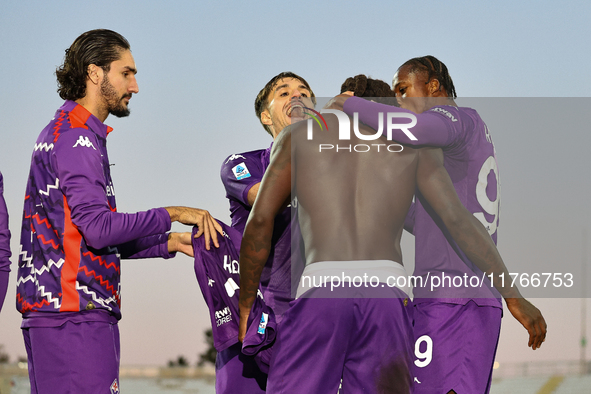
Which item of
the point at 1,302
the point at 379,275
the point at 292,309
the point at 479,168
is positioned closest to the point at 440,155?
the point at 479,168

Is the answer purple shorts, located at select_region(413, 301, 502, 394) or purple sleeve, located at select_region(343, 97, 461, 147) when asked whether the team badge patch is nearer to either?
purple shorts, located at select_region(413, 301, 502, 394)

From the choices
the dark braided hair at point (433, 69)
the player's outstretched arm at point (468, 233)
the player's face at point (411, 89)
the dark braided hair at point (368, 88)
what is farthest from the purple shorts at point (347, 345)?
the dark braided hair at point (433, 69)

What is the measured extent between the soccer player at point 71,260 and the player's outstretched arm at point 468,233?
1.43 m

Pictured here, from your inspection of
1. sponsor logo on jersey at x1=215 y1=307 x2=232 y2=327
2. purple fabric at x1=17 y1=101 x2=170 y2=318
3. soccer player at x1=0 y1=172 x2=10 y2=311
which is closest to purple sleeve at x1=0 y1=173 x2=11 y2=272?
soccer player at x1=0 y1=172 x2=10 y2=311

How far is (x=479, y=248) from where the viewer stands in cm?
346

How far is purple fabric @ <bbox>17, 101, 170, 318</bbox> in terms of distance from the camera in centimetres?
313

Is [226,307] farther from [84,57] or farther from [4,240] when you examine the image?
[84,57]

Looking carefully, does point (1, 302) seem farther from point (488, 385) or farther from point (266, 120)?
point (488, 385)

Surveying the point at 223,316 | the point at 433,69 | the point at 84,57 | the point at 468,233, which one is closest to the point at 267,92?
the point at 433,69

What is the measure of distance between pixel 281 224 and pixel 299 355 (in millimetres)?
1223

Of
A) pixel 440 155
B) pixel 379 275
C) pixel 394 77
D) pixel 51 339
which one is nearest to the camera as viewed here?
pixel 379 275

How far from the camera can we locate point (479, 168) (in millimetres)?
3873

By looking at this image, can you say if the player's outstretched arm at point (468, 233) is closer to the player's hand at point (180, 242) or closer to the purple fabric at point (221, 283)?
the purple fabric at point (221, 283)

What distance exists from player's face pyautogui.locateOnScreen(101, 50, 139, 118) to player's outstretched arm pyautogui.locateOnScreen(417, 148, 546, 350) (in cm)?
170
